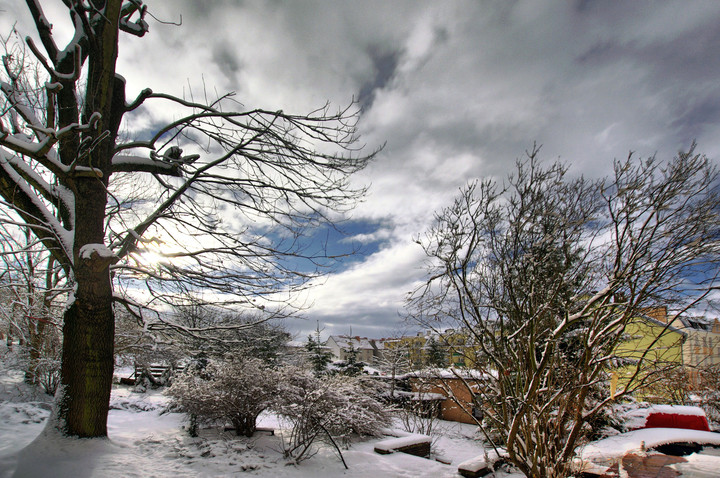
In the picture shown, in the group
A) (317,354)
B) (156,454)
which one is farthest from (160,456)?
(317,354)

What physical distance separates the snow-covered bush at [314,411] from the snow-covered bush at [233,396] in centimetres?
45

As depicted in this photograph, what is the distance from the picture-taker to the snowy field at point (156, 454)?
452 cm

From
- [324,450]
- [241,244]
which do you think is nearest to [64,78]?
[241,244]

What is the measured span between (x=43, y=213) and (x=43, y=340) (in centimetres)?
788

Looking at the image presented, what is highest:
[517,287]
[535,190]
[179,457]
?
[535,190]

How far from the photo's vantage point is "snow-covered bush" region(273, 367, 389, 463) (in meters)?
7.21

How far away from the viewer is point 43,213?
5.34 metres

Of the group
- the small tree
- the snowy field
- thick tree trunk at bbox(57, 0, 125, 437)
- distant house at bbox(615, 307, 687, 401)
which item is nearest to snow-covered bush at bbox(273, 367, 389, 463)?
the snowy field

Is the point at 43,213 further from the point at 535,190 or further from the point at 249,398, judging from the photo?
the point at 535,190

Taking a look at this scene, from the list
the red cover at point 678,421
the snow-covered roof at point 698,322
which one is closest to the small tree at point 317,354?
the red cover at point 678,421

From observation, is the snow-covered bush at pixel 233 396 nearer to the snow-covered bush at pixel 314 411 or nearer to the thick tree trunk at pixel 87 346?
the snow-covered bush at pixel 314 411

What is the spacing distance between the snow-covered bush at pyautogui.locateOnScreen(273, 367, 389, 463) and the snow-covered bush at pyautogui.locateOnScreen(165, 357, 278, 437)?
0.45 metres

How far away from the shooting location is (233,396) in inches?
317

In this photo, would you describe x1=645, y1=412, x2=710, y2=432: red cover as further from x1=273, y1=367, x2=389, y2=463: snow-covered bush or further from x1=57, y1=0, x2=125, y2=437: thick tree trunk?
x1=57, y1=0, x2=125, y2=437: thick tree trunk
